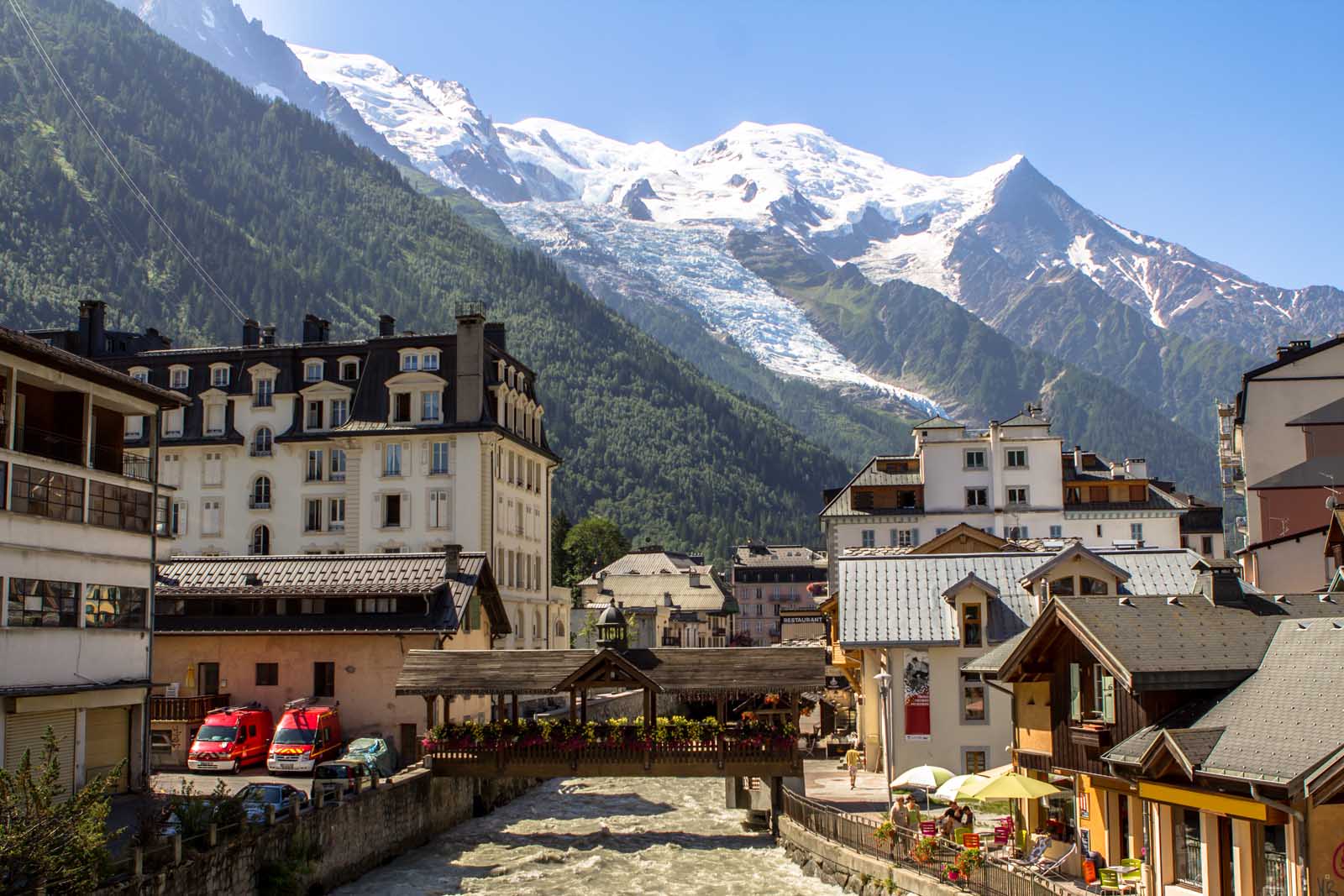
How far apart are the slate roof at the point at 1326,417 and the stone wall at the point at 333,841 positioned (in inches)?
1678

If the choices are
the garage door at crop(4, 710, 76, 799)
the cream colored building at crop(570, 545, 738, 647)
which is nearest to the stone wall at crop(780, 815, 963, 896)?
the garage door at crop(4, 710, 76, 799)

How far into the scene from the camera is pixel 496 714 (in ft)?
212

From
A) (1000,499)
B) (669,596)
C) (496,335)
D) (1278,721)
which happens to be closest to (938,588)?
(1278,721)

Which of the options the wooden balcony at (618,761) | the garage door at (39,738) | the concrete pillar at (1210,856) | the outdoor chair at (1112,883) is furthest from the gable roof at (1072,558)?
the garage door at (39,738)

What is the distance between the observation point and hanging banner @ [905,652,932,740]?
49625mm

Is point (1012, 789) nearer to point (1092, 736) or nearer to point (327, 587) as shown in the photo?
point (1092, 736)

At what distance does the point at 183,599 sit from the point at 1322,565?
45914 millimetres

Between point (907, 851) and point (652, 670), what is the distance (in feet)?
53.0

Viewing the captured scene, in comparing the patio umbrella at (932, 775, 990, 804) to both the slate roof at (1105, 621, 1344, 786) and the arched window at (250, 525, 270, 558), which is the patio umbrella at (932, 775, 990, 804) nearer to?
the slate roof at (1105, 621, 1344, 786)

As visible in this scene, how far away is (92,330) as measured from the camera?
88.4m

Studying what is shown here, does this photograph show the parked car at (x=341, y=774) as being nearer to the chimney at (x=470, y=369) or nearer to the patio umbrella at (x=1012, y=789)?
the patio umbrella at (x=1012, y=789)

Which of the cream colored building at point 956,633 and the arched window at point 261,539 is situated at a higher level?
the arched window at point 261,539

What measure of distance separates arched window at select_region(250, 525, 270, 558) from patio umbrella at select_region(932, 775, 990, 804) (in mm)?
→ 54714

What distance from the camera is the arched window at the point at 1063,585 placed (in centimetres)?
4853
